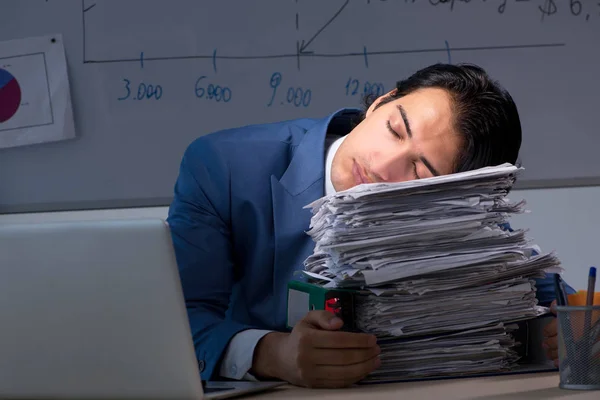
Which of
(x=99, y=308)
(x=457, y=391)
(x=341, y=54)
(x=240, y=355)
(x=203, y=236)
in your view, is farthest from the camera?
(x=341, y=54)

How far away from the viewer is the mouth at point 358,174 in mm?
1255

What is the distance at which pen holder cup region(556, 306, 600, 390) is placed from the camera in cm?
83

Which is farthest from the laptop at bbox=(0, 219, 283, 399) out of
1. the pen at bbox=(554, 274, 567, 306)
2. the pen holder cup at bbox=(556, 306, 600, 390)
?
the pen at bbox=(554, 274, 567, 306)

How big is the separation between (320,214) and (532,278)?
0.31 metres

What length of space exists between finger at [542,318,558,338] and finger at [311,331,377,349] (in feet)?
0.90

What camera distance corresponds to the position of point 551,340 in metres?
1.03

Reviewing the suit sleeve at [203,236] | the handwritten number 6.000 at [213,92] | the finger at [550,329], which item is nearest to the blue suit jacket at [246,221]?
the suit sleeve at [203,236]

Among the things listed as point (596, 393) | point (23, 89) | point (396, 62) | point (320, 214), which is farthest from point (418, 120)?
point (23, 89)

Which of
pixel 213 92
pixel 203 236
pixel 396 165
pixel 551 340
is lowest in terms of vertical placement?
pixel 551 340

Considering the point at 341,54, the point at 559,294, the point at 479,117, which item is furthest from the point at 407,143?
the point at 341,54

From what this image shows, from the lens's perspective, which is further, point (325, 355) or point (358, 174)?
point (358, 174)

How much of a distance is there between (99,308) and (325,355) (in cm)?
31

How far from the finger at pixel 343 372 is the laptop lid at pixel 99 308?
0.22 metres

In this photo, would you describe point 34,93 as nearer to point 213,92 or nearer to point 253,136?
point 213,92
